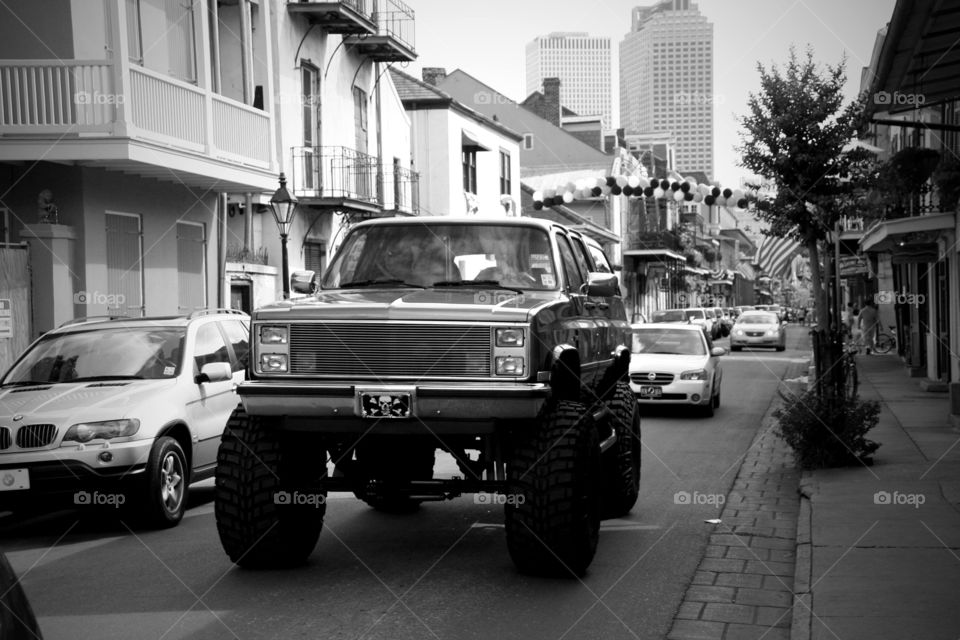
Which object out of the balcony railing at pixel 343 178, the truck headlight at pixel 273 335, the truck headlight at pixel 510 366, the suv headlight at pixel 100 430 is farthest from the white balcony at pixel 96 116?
the truck headlight at pixel 510 366

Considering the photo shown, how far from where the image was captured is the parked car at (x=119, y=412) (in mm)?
8555

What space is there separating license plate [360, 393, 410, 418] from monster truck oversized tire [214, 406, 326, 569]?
706 millimetres

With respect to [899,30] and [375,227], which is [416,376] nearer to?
[375,227]

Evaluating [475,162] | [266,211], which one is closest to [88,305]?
[266,211]

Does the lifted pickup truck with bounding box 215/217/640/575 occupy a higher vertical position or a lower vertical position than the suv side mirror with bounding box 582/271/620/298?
lower

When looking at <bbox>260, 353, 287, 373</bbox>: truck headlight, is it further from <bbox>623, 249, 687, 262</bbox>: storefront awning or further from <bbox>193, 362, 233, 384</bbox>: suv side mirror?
<bbox>623, 249, 687, 262</bbox>: storefront awning

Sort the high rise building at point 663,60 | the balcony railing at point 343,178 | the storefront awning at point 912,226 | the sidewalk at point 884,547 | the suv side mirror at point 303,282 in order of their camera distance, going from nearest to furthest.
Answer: the sidewalk at point 884,547, the suv side mirror at point 303,282, the storefront awning at point 912,226, the balcony railing at point 343,178, the high rise building at point 663,60

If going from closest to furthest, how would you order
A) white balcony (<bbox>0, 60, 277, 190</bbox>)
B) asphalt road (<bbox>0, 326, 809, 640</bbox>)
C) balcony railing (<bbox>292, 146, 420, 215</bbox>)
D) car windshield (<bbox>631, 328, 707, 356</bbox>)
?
asphalt road (<bbox>0, 326, 809, 640</bbox>)
white balcony (<bbox>0, 60, 277, 190</bbox>)
car windshield (<bbox>631, 328, 707, 356</bbox>)
balcony railing (<bbox>292, 146, 420, 215</bbox>)

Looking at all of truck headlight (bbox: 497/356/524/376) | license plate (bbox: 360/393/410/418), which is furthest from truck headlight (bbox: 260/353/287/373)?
truck headlight (bbox: 497/356/524/376)

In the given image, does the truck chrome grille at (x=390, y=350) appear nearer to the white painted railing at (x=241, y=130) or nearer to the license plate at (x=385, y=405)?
the license plate at (x=385, y=405)

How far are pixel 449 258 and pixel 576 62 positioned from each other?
178 meters

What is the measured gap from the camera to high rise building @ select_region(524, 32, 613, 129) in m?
174

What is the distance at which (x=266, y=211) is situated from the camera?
23.5 metres

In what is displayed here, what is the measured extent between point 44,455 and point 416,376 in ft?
11.6
